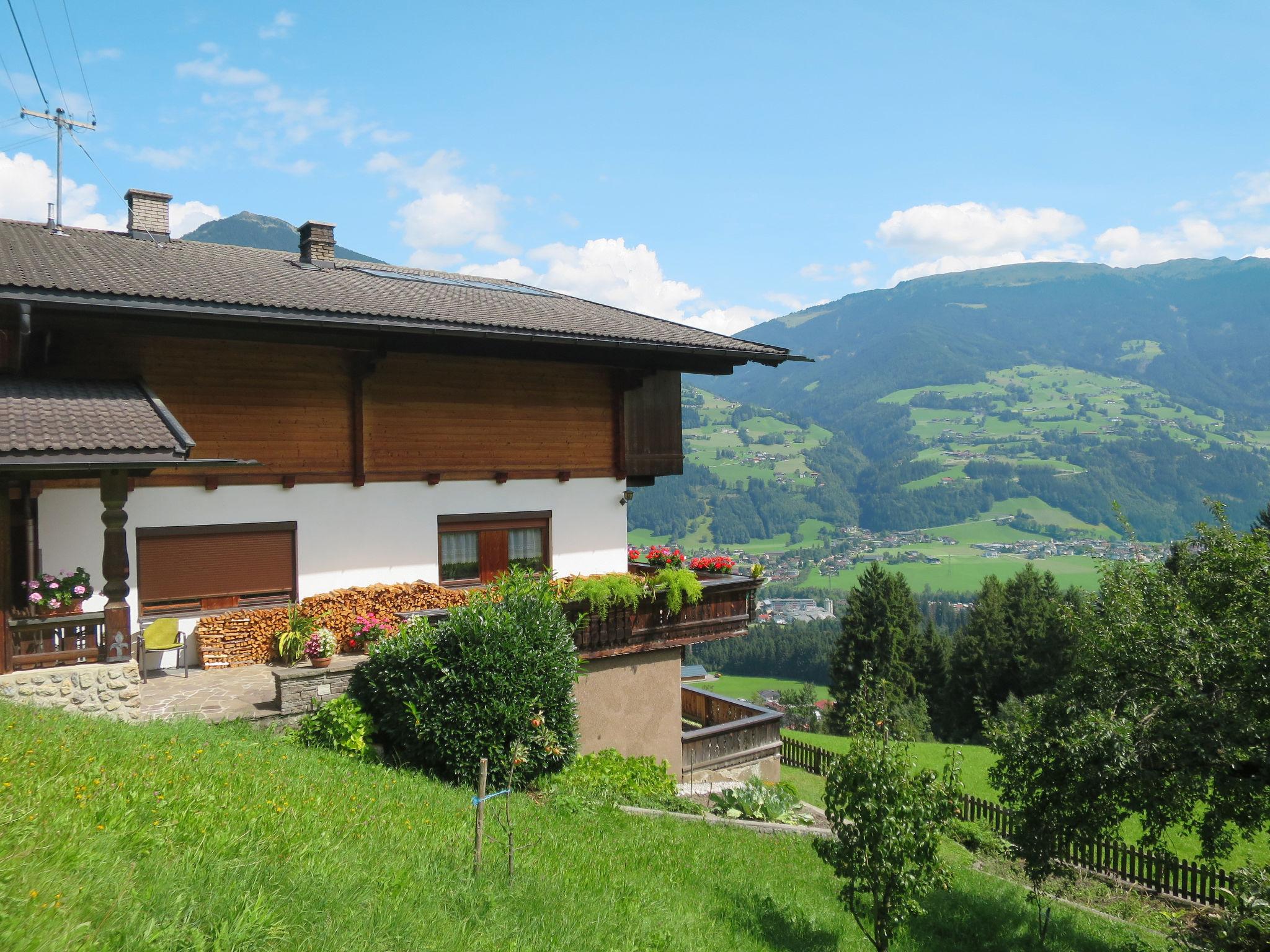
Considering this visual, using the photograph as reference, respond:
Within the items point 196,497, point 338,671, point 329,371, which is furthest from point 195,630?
point 329,371

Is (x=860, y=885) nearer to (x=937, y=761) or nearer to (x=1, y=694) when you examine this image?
(x=1, y=694)

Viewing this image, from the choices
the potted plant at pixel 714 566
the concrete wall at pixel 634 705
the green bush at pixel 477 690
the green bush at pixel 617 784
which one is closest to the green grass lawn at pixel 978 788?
the green bush at pixel 617 784

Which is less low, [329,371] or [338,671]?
[329,371]

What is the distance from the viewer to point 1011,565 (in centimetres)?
17700

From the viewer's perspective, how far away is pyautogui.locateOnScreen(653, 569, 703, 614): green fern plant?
1398 centimetres

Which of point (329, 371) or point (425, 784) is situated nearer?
point (425, 784)

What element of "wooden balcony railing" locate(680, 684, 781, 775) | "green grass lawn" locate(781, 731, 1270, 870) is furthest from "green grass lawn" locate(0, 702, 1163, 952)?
"wooden balcony railing" locate(680, 684, 781, 775)

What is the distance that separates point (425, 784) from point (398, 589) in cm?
458

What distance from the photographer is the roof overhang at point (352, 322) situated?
398 inches

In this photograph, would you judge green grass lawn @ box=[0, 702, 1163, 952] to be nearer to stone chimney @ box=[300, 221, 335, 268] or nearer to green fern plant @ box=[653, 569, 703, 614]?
green fern plant @ box=[653, 569, 703, 614]

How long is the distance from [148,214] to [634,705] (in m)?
13.8

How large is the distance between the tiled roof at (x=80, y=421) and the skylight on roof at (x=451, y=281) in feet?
24.8

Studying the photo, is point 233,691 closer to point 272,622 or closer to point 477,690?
point 272,622

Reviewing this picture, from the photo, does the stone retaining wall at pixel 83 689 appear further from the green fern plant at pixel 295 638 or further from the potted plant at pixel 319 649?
the green fern plant at pixel 295 638
